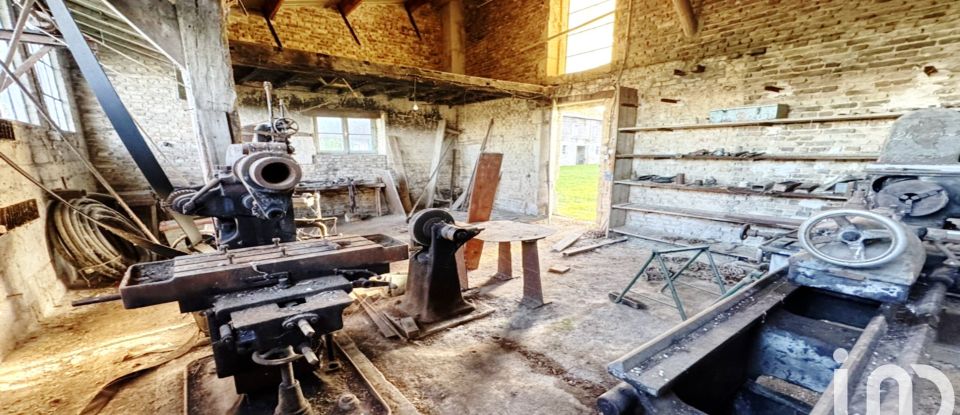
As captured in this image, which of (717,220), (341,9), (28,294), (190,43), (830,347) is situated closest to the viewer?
(830,347)

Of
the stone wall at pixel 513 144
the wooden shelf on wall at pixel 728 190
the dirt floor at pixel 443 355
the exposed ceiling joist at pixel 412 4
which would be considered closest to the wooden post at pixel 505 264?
the dirt floor at pixel 443 355

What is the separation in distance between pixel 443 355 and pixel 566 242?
11.6 feet

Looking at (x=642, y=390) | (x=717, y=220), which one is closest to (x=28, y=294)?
(x=642, y=390)

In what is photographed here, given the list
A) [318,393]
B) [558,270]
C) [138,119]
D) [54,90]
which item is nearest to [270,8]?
[138,119]

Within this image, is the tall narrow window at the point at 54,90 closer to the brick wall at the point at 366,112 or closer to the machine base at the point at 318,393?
the brick wall at the point at 366,112

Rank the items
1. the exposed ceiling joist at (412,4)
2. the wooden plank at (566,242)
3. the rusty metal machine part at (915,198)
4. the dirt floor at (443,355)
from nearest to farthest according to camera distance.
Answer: the dirt floor at (443,355)
the rusty metal machine part at (915,198)
the wooden plank at (566,242)
the exposed ceiling joist at (412,4)

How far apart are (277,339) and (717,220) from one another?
569 centimetres

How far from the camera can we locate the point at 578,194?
37.3ft

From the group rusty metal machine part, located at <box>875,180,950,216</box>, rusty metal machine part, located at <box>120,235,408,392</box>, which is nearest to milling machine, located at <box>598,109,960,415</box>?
rusty metal machine part, located at <box>875,180,950,216</box>

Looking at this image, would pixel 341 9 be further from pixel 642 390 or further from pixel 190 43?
pixel 642 390

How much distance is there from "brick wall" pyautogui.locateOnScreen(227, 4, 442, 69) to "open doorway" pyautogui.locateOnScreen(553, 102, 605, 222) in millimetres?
4131

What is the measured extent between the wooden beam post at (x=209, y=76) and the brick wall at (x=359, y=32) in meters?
4.95

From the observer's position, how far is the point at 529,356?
9.16 ft

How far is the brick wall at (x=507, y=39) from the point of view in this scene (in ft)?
24.3
